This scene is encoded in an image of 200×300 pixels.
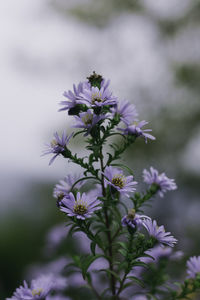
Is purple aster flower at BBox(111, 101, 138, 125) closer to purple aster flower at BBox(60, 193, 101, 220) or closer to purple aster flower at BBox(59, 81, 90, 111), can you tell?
purple aster flower at BBox(59, 81, 90, 111)

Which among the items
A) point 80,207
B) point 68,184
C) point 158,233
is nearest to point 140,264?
point 158,233

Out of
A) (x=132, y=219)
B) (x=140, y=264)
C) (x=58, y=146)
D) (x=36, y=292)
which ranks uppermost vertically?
(x=58, y=146)

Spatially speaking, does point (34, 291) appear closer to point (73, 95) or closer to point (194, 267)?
point (194, 267)

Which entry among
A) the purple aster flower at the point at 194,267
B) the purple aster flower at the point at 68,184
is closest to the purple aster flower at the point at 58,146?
the purple aster flower at the point at 68,184

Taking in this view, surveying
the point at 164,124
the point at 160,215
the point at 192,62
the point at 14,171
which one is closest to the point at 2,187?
the point at 14,171

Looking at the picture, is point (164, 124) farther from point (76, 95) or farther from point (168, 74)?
point (76, 95)
